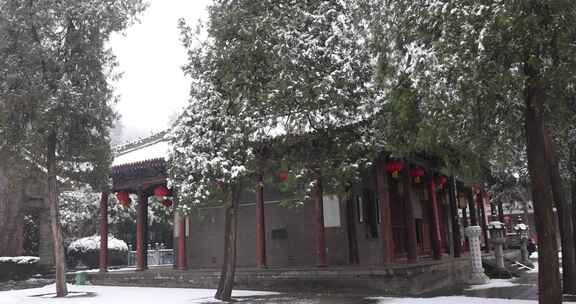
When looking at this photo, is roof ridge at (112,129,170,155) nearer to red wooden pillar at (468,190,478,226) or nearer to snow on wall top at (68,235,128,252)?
snow on wall top at (68,235,128,252)

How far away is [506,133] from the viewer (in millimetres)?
8547

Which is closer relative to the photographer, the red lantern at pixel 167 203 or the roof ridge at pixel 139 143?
the red lantern at pixel 167 203

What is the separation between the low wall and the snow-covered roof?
10.5ft

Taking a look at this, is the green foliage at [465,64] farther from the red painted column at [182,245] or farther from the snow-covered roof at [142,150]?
the red painted column at [182,245]

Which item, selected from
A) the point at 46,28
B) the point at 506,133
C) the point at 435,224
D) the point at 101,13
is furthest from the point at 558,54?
the point at 46,28

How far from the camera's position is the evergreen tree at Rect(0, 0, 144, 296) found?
11.7 metres

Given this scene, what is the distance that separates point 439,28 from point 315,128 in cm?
301

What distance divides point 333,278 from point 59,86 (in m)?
7.65

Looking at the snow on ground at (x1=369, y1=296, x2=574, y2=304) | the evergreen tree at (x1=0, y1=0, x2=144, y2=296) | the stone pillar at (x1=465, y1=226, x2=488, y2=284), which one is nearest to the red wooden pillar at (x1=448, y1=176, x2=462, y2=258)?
the stone pillar at (x1=465, y1=226, x2=488, y2=284)

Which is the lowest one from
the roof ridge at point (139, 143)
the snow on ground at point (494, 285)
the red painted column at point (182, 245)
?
the snow on ground at point (494, 285)

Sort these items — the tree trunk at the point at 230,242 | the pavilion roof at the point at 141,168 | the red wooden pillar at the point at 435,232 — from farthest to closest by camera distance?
1. the red wooden pillar at the point at 435,232
2. the pavilion roof at the point at 141,168
3. the tree trunk at the point at 230,242

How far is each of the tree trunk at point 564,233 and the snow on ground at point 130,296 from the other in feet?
19.1

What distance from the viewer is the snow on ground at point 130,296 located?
34.8ft

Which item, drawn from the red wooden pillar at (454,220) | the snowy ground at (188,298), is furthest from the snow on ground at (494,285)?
the red wooden pillar at (454,220)
